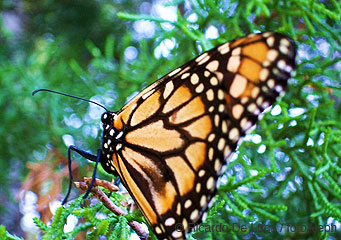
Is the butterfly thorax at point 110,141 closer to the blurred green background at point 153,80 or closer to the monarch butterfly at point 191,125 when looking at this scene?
the monarch butterfly at point 191,125

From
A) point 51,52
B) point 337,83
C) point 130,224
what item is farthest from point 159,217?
point 51,52

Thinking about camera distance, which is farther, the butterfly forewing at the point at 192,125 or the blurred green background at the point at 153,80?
the blurred green background at the point at 153,80

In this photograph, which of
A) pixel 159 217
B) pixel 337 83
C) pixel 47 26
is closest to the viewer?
pixel 159 217

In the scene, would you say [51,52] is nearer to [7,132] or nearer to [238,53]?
[7,132]

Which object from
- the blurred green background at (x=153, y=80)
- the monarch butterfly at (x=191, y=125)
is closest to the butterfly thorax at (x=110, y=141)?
the monarch butterfly at (x=191, y=125)

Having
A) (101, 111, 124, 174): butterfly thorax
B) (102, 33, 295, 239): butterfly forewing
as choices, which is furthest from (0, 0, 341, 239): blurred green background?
(101, 111, 124, 174): butterfly thorax

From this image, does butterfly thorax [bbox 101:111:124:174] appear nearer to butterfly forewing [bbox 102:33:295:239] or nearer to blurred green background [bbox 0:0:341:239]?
butterfly forewing [bbox 102:33:295:239]

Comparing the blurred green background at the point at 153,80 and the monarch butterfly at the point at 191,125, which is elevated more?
the blurred green background at the point at 153,80

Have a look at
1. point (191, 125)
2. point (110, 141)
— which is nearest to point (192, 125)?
point (191, 125)
